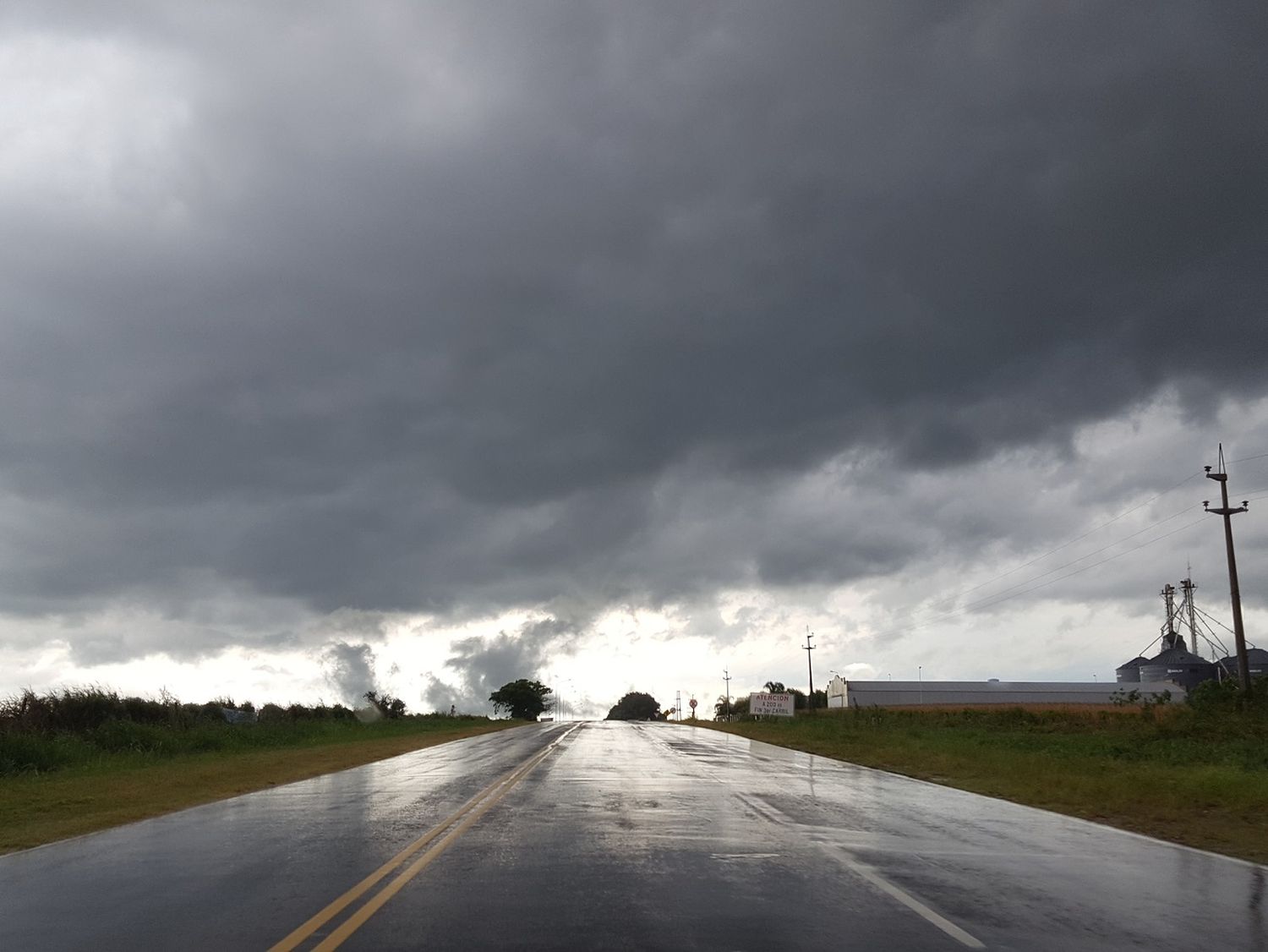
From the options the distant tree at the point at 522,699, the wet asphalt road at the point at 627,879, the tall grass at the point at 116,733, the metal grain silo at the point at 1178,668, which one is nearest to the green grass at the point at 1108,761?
the wet asphalt road at the point at 627,879

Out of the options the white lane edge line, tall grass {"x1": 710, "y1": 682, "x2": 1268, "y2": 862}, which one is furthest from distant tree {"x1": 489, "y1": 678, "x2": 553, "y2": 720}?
the white lane edge line

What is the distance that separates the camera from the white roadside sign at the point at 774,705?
88.0 metres

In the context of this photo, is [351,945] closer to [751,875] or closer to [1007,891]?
[751,875]

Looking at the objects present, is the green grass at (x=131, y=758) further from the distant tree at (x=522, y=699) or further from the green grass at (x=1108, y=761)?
the distant tree at (x=522, y=699)

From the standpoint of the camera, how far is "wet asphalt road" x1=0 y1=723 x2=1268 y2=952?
8055mm

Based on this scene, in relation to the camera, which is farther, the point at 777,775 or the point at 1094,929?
the point at 777,775

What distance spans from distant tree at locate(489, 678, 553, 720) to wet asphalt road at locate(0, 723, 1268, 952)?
177199 mm

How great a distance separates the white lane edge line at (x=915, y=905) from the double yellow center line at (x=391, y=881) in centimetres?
437

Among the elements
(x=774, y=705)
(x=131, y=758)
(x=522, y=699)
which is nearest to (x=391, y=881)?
(x=131, y=758)

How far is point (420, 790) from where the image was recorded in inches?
813

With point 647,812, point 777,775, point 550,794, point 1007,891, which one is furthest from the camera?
point 777,775

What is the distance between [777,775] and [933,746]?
1734cm

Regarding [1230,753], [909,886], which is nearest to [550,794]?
[909,886]

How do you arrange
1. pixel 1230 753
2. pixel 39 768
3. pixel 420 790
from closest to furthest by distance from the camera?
1. pixel 420 790
2. pixel 39 768
3. pixel 1230 753
